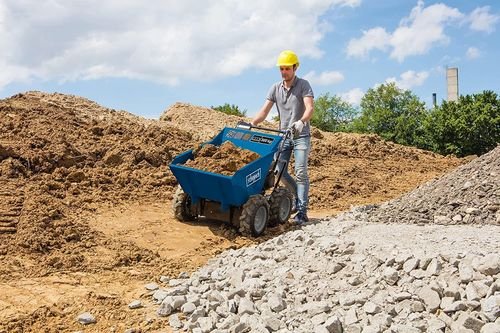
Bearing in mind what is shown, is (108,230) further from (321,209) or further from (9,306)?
(321,209)

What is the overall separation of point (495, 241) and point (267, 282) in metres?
1.89

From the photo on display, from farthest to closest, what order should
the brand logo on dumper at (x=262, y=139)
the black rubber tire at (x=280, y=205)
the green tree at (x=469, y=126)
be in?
the green tree at (x=469, y=126), the black rubber tire at (x=280, y=205), the brand logo on dumper at (x=262, y=139)

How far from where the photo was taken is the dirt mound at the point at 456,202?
6.32 meters

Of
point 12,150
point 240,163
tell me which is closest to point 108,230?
point 240,163

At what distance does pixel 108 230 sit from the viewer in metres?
7.15

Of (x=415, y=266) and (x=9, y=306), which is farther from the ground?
(x=415, y=266)

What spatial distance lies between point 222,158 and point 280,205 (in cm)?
99

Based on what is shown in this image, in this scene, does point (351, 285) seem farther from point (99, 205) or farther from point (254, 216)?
point (99, 205)

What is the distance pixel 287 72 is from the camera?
22.9 feet

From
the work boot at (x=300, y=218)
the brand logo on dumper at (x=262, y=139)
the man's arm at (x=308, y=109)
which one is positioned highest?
the man's arm at (x=308, y=109)

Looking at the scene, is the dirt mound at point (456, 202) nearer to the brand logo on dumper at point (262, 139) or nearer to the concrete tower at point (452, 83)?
the brand logo on dumper at point (262, 139)

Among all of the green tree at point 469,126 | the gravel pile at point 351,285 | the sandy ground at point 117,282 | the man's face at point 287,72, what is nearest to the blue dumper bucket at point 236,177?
the sandy ground at point 117,282

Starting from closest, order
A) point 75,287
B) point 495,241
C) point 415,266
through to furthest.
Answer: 1. point 415,266
2. point 495,241
3. point 75,287

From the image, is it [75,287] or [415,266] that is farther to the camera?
[75,287]
